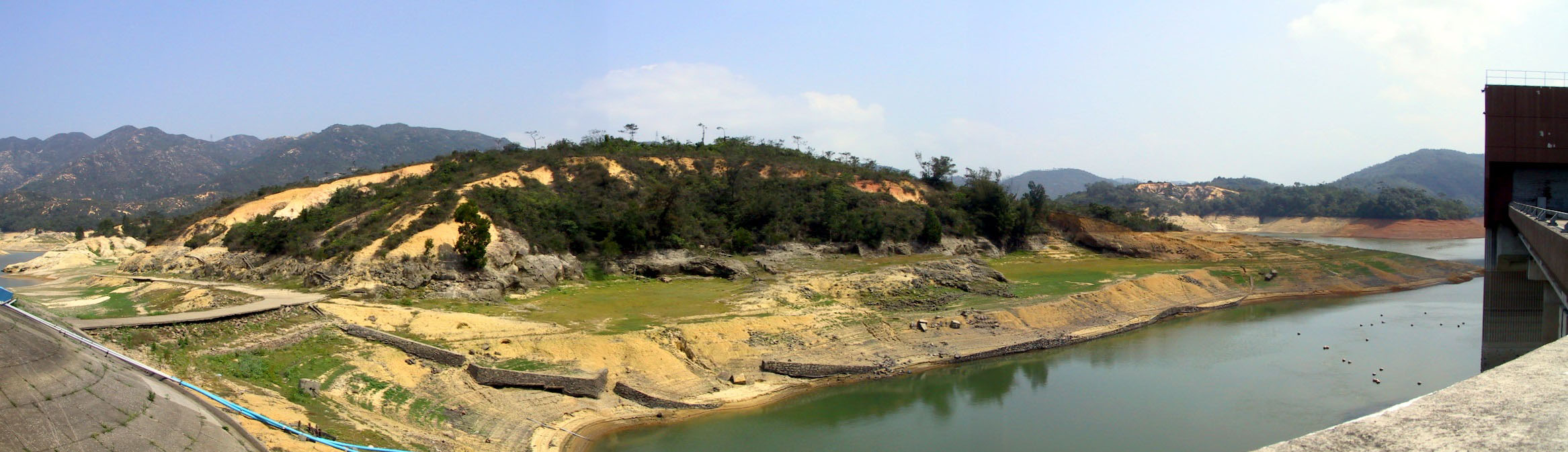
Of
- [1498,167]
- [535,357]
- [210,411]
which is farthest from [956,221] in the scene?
[210,411]

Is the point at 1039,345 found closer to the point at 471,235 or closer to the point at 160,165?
the point at 471,235

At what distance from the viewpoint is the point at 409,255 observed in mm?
26609

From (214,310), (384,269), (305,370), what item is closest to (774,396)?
(305,370)

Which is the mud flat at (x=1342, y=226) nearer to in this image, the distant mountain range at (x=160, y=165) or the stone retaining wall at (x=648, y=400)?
the stone retaining wall at (x=648, y=400)

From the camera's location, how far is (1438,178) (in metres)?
152

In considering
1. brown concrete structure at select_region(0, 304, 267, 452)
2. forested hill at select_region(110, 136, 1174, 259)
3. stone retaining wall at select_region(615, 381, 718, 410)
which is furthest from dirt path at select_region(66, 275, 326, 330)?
stone retaining wall at select_region(615, 381, 718, 410)

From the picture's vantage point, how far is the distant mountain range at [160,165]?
8456 centimetres

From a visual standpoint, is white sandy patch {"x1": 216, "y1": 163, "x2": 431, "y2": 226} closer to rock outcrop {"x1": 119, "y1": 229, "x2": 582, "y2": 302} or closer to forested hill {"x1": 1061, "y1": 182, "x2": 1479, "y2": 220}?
rock outcrop {"x1": 119, "y1": 229, "x2": 582, "y2": 302}

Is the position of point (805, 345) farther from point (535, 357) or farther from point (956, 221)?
point (956, 221)

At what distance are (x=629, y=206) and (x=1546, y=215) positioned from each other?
102 feet

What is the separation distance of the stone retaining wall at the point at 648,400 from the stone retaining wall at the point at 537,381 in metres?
0.57

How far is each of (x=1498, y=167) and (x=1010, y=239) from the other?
30.5 metres

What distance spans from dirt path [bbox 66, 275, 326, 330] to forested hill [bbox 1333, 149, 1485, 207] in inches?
5953

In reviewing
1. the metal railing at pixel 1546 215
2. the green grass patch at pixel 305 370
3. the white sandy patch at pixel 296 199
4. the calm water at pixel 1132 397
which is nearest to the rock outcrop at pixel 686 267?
the white sandy patch at pixel 296 199
